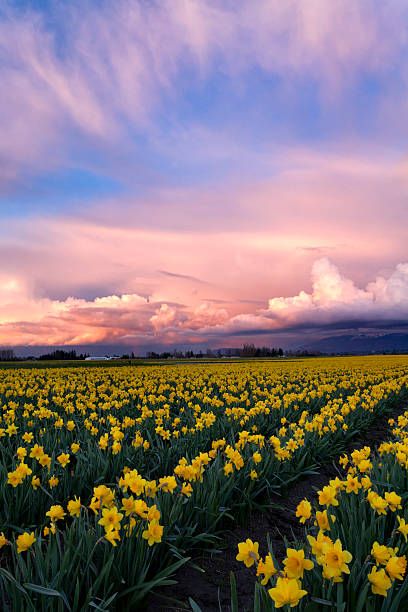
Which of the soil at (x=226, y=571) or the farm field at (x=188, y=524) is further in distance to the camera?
the soil at (x=226, y=571)

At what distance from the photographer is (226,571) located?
4621mm

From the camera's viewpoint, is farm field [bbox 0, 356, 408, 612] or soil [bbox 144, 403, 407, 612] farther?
soil [bbox 144, 403, 407, 612]

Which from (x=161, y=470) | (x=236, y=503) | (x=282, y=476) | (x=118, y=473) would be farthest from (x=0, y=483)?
(x=282, y=476)

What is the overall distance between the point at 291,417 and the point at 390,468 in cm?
556

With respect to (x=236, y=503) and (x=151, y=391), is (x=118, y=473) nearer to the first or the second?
(x=236, y=503)

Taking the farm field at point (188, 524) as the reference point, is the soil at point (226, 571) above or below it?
below

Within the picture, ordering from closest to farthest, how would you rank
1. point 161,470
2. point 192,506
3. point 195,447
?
point 192,506, point 161,470, point 195,447

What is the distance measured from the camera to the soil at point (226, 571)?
3943mm

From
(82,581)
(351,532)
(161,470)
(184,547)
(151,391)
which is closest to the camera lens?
(82,581)

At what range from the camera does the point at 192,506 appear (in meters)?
4.75

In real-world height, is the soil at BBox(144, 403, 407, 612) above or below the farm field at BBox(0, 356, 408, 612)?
below

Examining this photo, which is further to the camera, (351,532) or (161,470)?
(161,470)

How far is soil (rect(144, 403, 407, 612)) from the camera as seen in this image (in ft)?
12.9

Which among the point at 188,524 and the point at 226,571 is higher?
the point at 188,524
